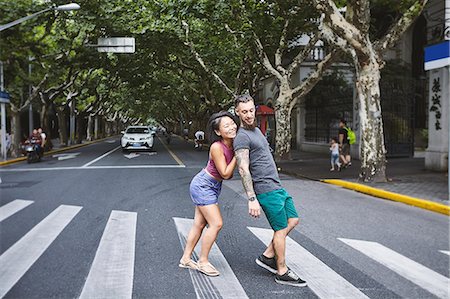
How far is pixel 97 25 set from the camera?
20.0 metres

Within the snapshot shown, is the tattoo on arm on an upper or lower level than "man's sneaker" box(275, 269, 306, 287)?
upper

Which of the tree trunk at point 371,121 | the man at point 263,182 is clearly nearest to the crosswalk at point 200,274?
the man at point 263,182

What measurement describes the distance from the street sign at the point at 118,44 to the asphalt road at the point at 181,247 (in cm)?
1077

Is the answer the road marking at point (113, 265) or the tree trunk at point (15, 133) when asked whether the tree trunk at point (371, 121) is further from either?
the tree trunk at point (15, 133)

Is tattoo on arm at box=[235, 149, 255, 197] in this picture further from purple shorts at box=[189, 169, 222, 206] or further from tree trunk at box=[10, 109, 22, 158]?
tree trunk at box=[10, 109, 22, 158]

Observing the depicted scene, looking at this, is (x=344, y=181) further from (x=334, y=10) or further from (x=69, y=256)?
(x=69, y=256)

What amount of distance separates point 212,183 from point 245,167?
0.48 metres

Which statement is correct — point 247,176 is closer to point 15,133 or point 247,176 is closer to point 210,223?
point 210,223

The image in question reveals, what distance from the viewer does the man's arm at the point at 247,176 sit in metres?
3.98

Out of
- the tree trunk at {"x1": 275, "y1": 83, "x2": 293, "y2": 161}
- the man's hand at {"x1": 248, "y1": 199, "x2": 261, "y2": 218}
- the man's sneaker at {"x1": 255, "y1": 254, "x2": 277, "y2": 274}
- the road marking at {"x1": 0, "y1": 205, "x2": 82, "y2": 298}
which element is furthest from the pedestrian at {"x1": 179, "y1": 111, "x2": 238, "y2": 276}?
the tree trunk at {"x1": 275, "y1": 83, "x2": 293, "y2": 161}

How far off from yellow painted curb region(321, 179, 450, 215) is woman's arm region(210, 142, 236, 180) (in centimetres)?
507

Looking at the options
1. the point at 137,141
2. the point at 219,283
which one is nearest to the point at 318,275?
the point at 219,283

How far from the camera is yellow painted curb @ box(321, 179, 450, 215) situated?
7.80 meters

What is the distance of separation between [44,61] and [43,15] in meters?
4.06
